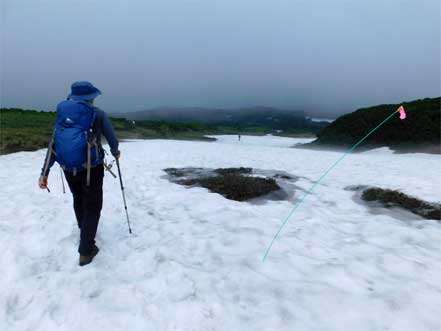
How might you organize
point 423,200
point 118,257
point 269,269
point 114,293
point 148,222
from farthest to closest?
point 423,200
point 148,222
point 118,257
point 269,269
point 114,293

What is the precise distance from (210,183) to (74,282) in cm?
687

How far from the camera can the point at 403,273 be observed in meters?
4.81

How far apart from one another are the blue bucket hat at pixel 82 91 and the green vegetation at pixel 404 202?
8.75m

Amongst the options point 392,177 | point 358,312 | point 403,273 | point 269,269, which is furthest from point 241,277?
point 392,177

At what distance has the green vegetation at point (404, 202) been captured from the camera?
793cm

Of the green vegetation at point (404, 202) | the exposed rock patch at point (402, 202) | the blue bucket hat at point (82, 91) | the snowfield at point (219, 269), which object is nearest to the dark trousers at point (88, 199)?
the snowfield at point (219, 269)

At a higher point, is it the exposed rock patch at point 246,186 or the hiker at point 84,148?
the hiker at point 84,148

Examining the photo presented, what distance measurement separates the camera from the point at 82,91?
4.91 metres

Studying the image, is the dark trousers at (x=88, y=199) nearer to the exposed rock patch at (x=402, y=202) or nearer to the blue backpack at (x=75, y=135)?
the blue backpack at (x=75, y=135)

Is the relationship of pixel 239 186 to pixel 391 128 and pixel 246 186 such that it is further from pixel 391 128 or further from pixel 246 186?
pixel 391 128

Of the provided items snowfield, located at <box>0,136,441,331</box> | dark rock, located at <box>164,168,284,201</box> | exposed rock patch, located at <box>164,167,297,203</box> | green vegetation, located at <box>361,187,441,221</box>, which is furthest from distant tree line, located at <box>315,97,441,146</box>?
dark rock, located at <box>164,168,284,201</box>

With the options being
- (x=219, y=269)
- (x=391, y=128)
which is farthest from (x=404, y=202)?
(x=391, y=128)

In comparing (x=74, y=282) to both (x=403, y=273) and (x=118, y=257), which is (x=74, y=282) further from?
(x=403, y=273)

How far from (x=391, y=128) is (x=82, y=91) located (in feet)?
114
